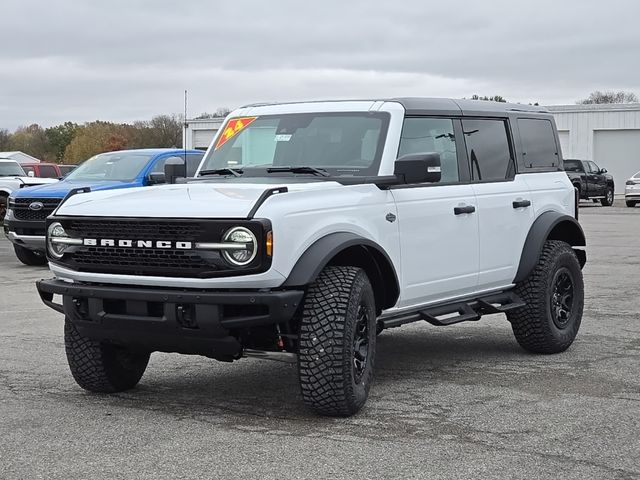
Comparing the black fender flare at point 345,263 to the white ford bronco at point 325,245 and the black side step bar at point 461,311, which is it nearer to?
the white ford bronco at point 325,245

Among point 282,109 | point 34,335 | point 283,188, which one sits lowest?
point 34,335

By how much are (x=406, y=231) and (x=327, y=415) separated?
4.68 feet

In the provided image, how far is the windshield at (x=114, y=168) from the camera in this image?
1606cm

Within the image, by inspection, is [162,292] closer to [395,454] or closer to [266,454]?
[266,454]

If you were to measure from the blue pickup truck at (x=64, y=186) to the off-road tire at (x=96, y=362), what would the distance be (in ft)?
28.4

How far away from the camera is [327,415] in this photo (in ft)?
19.8

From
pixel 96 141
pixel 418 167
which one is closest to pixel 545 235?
pixel 418 167

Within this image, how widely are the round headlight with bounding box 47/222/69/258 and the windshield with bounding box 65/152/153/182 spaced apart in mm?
9500

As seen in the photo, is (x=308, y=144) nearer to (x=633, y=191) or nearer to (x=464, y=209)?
(x=464, y=209)

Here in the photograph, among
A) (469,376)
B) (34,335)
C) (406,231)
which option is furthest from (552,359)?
(34,335)

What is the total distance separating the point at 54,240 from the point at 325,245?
1.69 m

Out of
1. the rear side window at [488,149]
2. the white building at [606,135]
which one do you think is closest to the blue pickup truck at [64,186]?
the rear side window at [488,149]

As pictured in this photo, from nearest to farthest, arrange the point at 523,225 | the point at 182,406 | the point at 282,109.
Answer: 1. the point at 182,406
2. the point at 282,109
3. the point at 523,225

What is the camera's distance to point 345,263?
21.2 feet
